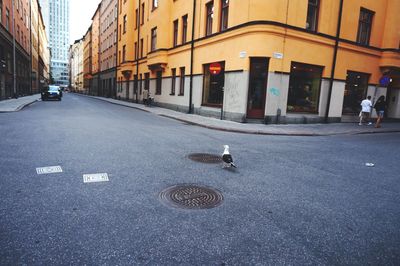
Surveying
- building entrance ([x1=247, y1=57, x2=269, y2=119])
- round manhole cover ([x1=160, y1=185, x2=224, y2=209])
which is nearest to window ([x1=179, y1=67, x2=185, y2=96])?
building entrance ([x1=247, y1=57, x2=269, y2=119])

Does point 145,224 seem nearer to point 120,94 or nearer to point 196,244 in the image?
point 196,244

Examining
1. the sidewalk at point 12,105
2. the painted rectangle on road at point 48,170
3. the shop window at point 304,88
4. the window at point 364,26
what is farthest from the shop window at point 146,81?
the painted rectangle on road at point 48,170

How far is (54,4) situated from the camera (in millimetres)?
191250

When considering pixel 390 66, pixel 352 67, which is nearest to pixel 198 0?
pixel 352 67

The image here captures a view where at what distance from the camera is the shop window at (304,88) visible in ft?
54.6

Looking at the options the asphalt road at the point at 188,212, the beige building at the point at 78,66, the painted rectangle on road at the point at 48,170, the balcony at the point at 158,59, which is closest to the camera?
the asphalt road at the point at 188,212

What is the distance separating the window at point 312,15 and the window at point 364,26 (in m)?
4.43

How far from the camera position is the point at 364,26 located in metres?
19.8

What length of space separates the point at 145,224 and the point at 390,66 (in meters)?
22.8

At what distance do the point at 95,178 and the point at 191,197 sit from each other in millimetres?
1893

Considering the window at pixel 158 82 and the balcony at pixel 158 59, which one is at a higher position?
the balcony at pixel 158 59

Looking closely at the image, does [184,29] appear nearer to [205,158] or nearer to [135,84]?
[135,84]

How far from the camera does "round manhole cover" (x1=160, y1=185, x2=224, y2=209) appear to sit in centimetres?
418

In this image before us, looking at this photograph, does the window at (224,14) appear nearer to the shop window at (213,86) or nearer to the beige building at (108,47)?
the shop window at (213,86)
